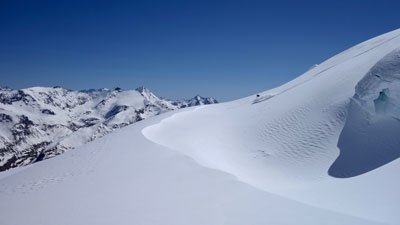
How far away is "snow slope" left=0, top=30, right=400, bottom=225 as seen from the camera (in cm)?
640

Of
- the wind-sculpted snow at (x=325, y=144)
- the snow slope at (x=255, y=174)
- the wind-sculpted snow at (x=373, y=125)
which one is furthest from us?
the wind-sculpted snow at (x=373, y=125)

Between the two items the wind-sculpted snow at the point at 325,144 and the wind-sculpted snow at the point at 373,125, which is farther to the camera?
the wind-sculpted snow at the point at 373,125

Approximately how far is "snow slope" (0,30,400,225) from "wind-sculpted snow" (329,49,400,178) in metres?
0.05

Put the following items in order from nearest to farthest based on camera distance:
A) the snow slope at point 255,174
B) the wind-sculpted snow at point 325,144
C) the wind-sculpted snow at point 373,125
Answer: the snow slope at point 255,174, the wind-sculpted snow at point 325,144, the wind-sculpted snow at point 373,125

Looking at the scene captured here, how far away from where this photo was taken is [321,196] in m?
7.21

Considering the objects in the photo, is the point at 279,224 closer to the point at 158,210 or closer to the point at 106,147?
the point at 158,210

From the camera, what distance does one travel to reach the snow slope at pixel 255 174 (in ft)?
21.0

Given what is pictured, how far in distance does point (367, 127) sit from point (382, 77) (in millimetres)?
3267

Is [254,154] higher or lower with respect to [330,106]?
lower

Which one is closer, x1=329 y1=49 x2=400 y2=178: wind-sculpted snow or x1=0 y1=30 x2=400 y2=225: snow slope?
x1=0 y1=30 x2=400 y2=225: snow slope

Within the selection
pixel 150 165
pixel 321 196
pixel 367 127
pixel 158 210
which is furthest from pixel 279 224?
pixel 367 127

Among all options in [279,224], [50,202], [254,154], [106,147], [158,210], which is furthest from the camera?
[106,147]

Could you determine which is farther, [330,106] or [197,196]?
[330,106]

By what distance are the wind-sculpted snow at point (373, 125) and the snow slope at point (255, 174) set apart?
0.15ft
